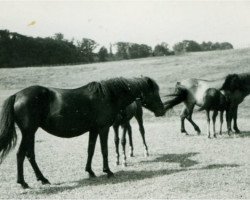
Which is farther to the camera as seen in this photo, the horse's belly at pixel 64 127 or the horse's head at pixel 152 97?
the horse's head at pixel 152 97

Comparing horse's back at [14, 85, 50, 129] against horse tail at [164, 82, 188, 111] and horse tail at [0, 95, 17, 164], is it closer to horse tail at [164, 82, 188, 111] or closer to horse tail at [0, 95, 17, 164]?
horse tail at [0, 95, 17, 164]

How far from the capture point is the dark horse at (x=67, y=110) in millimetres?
7996

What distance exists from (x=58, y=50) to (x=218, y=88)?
187 feet

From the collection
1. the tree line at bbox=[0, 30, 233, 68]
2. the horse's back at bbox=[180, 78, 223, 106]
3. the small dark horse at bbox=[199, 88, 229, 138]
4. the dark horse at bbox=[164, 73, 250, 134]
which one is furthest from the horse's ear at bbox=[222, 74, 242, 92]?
the tree line at bbox=[0, 30, 233, 68]

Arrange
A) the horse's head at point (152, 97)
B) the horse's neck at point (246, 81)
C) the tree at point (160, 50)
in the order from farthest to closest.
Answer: the tree at point (160, 50) → the horse's neck at point (246, 81) → the horse's head at point (152, 97)

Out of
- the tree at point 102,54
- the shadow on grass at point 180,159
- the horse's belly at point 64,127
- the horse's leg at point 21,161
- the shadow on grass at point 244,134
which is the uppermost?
the tree at point 102,54

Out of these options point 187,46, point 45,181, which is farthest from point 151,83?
point 187,46

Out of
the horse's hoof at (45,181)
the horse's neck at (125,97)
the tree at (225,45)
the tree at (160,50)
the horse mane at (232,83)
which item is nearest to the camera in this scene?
the horse's hoof at (45,181)

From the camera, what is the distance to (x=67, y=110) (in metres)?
8.41

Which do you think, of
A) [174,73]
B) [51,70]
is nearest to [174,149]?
[174,73]

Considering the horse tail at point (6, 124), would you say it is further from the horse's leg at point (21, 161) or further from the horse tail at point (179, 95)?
the horse tail at point (179, 95)

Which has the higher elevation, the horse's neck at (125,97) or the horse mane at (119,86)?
the horse mane at (119,86)

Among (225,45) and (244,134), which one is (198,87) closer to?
(244,134)

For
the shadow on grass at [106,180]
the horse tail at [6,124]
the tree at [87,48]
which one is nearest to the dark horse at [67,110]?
the horse tail at [6,124]
